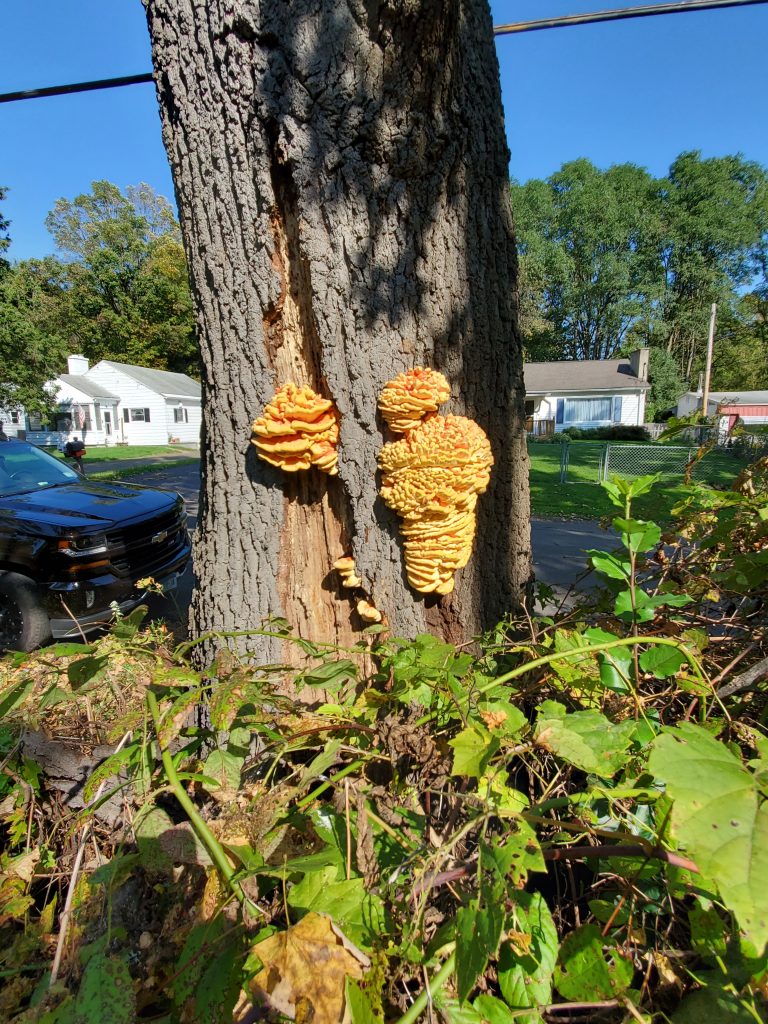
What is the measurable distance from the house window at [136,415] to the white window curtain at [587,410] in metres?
28.8

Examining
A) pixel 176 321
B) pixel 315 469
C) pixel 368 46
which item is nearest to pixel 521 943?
pixel 315 469

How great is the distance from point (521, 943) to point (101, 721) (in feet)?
5.85

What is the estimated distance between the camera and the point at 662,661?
101cm

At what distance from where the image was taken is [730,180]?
40.9m

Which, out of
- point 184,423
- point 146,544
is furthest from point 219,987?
point 184,423

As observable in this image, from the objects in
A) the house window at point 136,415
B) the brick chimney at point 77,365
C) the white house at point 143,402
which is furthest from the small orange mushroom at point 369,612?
the brick chimney at point 77,365

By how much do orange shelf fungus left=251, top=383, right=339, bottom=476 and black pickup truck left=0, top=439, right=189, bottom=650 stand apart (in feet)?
8.98

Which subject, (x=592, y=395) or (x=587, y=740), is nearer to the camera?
(x=587, y=740)

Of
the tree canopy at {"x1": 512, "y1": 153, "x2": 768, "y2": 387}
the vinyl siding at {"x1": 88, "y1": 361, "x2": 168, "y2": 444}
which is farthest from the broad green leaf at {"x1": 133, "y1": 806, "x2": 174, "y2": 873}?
the tree canopy at {"x1": 512, "y1": 153, "x2": 768, "y2": 387}

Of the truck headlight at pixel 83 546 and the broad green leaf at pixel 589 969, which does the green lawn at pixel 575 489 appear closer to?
the truck headlight at pixel 83 546

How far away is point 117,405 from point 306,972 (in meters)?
36.0

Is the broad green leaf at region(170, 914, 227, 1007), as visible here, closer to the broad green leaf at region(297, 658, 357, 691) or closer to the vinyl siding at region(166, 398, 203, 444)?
the broad green leaf at region(297, 658, 357, 691)

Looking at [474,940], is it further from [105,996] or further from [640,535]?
[640,535]

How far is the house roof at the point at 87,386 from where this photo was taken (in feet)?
99.8
